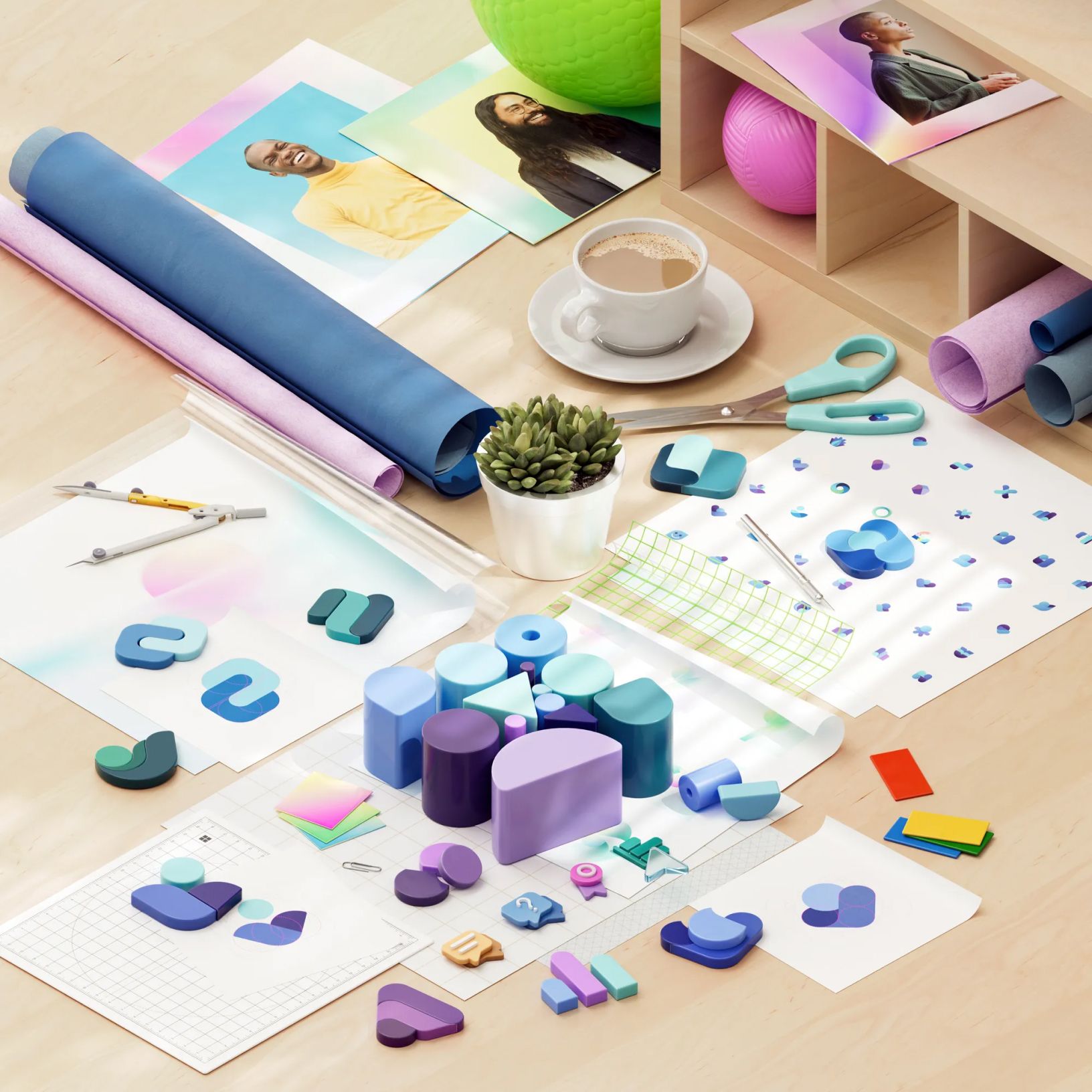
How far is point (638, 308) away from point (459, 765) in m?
0.45

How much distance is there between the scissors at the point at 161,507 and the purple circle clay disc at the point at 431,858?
33cm

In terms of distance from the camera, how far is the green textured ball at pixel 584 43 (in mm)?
1618

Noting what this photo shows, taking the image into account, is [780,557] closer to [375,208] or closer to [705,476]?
[705,476]

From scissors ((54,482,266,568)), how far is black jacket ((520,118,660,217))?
0.42 metres

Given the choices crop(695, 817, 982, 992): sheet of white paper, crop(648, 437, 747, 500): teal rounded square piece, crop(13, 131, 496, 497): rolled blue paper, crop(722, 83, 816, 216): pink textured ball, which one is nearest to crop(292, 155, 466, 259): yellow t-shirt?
crop(13, 131, 496, 497): rolled blue paper

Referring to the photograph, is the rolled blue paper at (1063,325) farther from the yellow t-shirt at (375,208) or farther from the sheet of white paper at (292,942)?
the sheet of white paper at (292,942)

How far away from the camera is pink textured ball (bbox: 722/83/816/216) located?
5.03 ft

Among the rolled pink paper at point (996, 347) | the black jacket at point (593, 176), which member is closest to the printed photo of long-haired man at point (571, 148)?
the black jacket at point (593, 176)

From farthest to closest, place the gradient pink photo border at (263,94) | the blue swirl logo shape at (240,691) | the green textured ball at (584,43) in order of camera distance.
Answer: the gradient pink photo border at (263,94) < the green textured ball at (584,43) < the blue swirl logo shape at (240,691)

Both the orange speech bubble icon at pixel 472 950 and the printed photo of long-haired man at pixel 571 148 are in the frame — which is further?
the printed photo of long-haired man at pixel 571 148

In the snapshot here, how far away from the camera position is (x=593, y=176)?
5.53 ft

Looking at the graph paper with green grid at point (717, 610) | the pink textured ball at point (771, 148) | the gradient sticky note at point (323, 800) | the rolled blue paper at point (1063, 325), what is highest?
the pink textured ball at point (771, 148)

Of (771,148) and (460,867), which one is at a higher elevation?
(771,148)

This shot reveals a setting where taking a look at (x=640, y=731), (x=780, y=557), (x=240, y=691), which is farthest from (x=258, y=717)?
(x=780, y=557)
